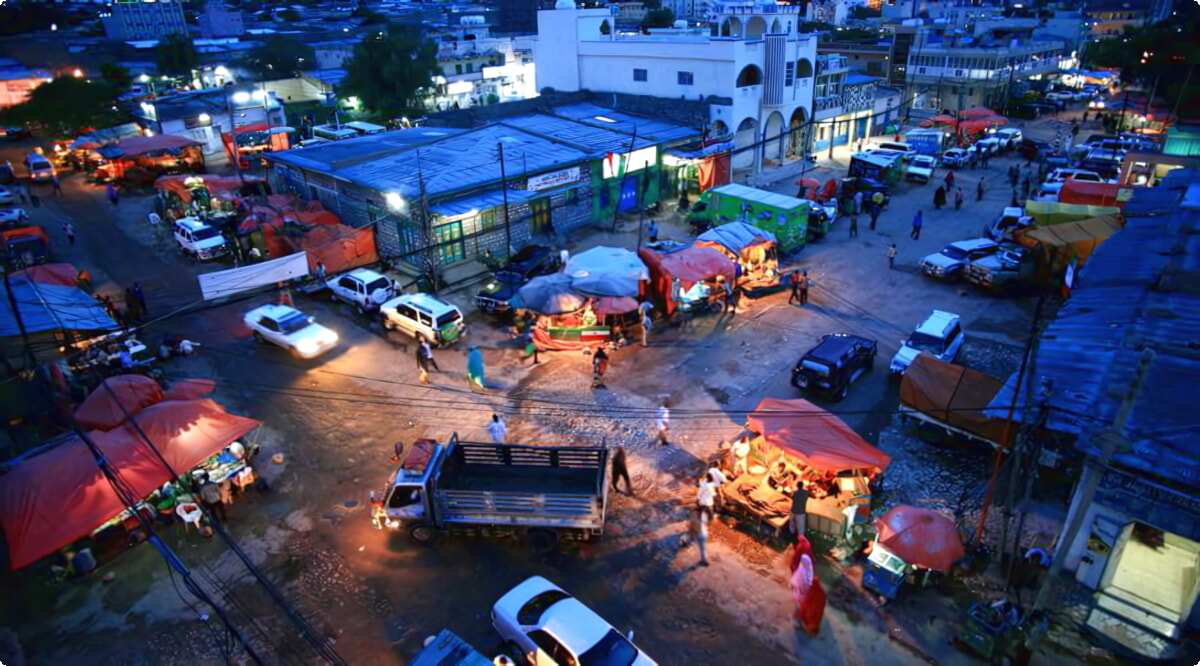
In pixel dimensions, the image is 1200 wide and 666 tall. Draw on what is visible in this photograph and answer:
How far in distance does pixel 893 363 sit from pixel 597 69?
3070cm

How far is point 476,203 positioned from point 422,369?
933 centimetres

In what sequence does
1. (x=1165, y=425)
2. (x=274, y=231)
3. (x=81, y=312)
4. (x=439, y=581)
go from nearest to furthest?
(x=1165, y=425), (x=439, y=581), (x=81, y=312), (x=274, y=231)

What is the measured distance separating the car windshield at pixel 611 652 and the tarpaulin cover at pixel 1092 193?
29.3 m

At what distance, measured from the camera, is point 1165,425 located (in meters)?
10.0

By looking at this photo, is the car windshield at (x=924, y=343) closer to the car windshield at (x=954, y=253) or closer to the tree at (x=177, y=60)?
the car windshield at (x=954, y=253)

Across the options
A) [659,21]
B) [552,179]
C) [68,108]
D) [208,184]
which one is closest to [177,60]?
[68,108]

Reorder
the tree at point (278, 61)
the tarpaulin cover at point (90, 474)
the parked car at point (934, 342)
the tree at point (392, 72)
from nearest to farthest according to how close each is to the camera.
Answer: the tarpaulin cover at point (90, 474) < the parked car at point (934, 342) < the tree at point (392, 72) < the tree at point (278, 61)

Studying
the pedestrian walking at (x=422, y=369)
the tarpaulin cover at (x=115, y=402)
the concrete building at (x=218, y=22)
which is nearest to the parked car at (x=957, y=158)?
the pedestrian walking at (x=422, y=369)

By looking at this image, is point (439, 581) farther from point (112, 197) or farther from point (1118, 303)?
point (112, 197)

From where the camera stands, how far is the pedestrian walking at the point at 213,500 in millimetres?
13289

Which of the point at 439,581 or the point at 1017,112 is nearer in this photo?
the point at 439,581

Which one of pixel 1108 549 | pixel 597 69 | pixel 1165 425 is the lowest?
pixel 1108 549

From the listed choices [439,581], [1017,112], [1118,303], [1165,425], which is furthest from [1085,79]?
[439,581]

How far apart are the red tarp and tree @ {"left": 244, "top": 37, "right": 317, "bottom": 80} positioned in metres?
53.8
